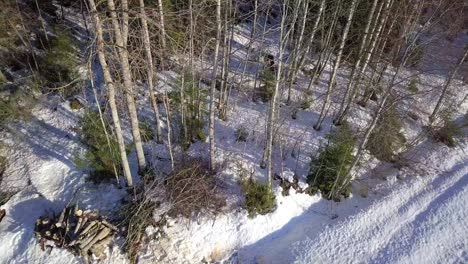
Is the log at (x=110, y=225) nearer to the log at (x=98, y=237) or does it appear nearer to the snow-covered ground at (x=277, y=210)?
the log at (x=98, y=237)

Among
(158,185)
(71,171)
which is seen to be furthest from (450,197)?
(71,171)

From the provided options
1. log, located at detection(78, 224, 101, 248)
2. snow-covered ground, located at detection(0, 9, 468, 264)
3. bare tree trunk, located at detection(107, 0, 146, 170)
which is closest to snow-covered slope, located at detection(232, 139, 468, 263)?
snow-covered ground, located at detection(0, 9, 468, 264)

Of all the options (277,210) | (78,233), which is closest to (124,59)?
(78,233)

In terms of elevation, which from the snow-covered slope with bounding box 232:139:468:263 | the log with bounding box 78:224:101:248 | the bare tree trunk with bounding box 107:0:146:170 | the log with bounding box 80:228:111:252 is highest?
the bare tree trunk with bounding box 107:0:146:170

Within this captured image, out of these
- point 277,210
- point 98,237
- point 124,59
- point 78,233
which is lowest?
point 277,210

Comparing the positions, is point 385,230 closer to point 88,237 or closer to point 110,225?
point 110,225

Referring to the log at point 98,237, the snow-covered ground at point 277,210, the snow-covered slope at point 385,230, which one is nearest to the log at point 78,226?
the log at point 98,237

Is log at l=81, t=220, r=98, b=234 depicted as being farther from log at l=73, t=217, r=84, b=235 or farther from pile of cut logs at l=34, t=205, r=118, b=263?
log at l=73, t=217, r=84, b=235

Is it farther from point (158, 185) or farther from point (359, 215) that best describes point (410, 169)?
point (158, 185)
